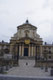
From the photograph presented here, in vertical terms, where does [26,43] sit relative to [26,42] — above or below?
below

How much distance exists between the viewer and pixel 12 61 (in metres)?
28.7

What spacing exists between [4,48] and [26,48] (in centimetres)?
975

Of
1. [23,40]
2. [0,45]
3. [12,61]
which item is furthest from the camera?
[0,45]

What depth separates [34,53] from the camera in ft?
157

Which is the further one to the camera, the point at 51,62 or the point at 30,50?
the point at 30,50

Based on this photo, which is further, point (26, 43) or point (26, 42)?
point (26, 43)

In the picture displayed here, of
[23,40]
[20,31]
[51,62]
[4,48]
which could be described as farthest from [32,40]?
[51,62]

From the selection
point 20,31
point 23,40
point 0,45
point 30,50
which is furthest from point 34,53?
point 0,45

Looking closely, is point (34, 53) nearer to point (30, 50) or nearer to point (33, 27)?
point (30, 50)

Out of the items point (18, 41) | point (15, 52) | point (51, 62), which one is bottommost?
point (51, 62)

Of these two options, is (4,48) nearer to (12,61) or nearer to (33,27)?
(33,27)

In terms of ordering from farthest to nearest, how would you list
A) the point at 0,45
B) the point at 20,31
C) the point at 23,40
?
1. the point at 0,45
2. the point at 20,31
3. the point at 23,40

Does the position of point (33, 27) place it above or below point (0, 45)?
above

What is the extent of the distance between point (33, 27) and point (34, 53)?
9.46 meters
